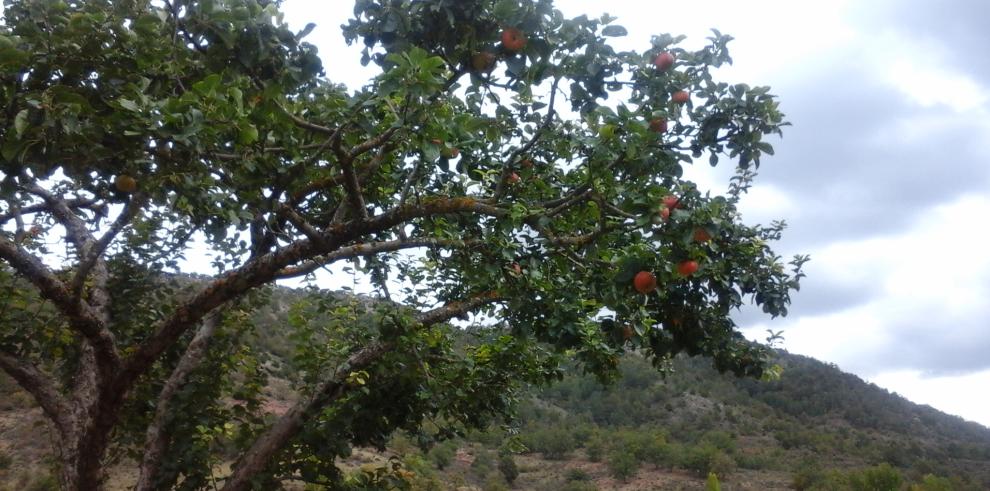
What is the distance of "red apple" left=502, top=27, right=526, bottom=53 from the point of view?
11.9ft

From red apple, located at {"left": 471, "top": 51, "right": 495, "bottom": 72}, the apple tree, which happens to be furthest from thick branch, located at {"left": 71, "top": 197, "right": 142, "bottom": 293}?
red apple, located at {"left": 471, "top": 51, "right": 495, "bottom": 72}

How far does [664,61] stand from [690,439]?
772 inches

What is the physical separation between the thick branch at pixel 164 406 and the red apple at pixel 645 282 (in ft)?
14.3

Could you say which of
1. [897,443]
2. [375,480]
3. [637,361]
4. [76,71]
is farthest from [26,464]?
[897,443]

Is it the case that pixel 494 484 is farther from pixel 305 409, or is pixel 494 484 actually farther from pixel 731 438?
pixel 305 409

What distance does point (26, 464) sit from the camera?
1384 centimetres

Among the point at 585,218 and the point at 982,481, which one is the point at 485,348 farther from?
the point at 982,481

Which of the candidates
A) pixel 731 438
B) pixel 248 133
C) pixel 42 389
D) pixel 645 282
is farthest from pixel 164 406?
pixel 731 438

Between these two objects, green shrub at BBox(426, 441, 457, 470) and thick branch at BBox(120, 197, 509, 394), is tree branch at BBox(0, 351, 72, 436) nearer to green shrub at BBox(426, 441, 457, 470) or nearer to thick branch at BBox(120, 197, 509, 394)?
thick branch at BBox(120, 197, 509, 394)

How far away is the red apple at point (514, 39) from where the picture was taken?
3.62 metres

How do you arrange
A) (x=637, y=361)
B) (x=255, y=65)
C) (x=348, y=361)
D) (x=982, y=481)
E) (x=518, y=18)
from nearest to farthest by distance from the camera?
(x=518, y=18) → (x=255, y=65) → (x=348, y=361) → (x=982, y=481) → (x=637, y=361)

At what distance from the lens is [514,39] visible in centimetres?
A: 362

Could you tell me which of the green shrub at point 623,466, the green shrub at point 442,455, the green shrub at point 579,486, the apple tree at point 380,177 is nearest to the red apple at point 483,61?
the apple tree at point 380,177

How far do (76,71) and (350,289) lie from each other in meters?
3.01
